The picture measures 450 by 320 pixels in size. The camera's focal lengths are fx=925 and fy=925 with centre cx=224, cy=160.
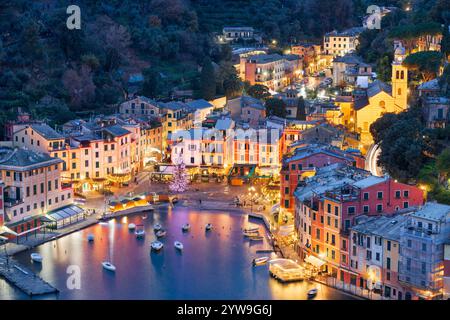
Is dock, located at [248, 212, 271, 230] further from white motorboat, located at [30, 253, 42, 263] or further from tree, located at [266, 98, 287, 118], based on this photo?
tree, located at [266, 98, 287, 118]

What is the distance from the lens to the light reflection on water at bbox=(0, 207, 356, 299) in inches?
821

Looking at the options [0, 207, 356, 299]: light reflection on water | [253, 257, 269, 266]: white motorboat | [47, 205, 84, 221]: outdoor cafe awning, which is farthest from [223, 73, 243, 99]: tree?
[253, 257, 269, 266]: white motorboat

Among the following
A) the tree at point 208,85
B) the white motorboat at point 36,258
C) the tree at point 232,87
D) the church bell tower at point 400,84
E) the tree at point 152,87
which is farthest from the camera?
the tree at point 232,87

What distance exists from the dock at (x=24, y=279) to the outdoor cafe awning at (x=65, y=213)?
11.8ft

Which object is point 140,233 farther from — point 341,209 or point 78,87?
point 78,87

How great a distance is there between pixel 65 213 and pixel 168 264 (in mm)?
5000

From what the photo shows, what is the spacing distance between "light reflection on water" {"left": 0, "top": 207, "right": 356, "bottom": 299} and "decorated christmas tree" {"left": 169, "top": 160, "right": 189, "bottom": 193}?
7.88ft

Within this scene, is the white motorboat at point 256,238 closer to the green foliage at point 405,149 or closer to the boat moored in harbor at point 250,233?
the boat moored in harbor at point 250,233

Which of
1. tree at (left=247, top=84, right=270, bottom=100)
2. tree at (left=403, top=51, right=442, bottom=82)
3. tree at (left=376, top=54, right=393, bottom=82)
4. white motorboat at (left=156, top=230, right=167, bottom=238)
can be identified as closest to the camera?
white motorboat at (left=156, top=230, right=167, bottom=238)

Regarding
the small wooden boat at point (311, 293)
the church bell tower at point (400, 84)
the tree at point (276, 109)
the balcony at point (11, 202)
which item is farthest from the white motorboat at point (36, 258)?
the church bell tower at point (400, 84)

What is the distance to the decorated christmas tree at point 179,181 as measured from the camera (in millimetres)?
30109

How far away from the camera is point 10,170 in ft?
85.6
